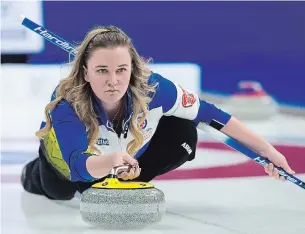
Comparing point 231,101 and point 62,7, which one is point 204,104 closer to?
point 231,101

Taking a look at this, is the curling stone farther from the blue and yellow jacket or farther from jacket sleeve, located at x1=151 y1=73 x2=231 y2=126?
jacket sleeve, located at x1=151 y1=73 x2=231 y2=126

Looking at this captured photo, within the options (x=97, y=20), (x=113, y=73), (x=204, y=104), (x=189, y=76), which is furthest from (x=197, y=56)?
(x=113, y=73)

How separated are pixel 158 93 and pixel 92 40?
1.11 feet

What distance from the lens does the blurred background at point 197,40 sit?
6586 millimetres

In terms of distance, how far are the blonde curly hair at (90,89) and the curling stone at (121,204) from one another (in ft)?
0.76

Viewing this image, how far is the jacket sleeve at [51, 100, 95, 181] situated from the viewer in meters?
2.43

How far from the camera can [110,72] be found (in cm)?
251

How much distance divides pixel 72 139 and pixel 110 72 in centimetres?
23

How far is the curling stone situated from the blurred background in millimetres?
4090

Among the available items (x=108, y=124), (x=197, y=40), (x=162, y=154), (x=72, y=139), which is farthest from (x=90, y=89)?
(x=197, y=40)

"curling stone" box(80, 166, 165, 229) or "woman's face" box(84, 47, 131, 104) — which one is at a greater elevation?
"woman's face" box(84, 47, 131, 104)

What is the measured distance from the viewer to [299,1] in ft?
21.6

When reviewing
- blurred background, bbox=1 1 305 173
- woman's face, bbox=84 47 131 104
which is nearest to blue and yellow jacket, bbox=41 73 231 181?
woman's face, bbox=84 47 131 104

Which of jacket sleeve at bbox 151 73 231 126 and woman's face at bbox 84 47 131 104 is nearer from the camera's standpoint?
woman's face at bbox 84 47 131 104
